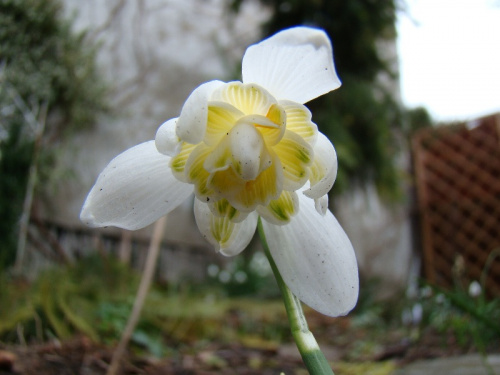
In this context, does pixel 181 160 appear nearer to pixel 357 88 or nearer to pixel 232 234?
pixel 232 234

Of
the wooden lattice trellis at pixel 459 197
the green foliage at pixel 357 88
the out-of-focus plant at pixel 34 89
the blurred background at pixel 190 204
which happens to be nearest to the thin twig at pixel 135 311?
the blurred background at pixel 190 204

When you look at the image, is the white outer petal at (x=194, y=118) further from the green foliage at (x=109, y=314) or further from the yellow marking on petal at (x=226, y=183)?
the green foliage at (x=109, y=314)

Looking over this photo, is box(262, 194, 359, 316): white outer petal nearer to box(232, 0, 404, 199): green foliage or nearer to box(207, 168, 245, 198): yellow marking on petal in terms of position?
box(207, 168, 245, 198): yellow marking on petal

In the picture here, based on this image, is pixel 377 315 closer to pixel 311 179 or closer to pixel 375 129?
pixel 375 129

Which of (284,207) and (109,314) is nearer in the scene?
(284,207)

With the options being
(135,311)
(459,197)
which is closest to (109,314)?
(135,311)

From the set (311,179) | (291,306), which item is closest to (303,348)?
(291,306)

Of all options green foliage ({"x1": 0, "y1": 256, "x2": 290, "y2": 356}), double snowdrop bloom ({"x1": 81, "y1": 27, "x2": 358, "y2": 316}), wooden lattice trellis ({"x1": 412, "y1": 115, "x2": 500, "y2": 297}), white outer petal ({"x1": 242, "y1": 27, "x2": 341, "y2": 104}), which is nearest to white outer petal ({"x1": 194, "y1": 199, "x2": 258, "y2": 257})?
double snowdrop bloom ({"x1": 81, "y1": 27, "x2": 358, "y2": 316})

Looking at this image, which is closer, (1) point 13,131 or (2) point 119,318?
(2) point 119,318
